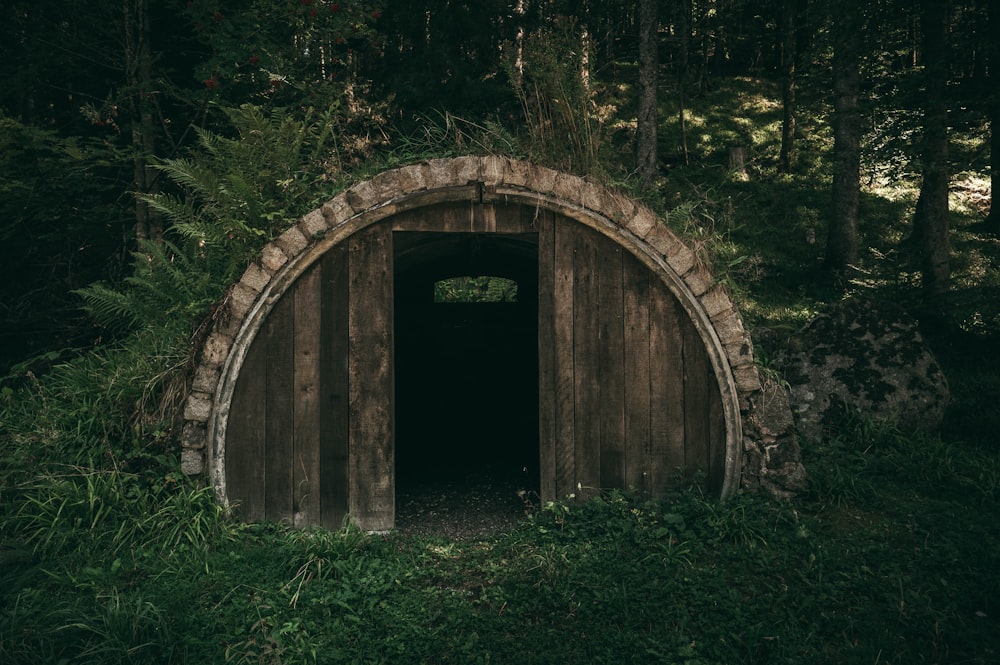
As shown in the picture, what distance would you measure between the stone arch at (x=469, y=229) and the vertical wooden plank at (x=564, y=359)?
0.24 meters

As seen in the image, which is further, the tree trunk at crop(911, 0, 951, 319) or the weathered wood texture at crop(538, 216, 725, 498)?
the tree trunk at crop(911, 0, 951, 319)

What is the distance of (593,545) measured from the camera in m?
4.91

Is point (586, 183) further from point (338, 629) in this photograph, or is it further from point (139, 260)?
point (139, 260)

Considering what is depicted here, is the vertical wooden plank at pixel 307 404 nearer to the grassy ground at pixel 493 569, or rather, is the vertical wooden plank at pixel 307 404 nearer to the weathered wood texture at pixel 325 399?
the weathered wood texture at pixel 325 399

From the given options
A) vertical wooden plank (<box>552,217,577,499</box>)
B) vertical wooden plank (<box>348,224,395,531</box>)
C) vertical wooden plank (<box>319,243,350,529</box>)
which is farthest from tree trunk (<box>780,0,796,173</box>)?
vertical wooden plank (<box>319,243,350,529</box>)

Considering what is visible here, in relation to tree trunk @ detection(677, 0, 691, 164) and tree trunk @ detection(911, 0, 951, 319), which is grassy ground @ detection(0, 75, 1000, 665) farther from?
tree trunk @ detection(677, 0, 691, 164)

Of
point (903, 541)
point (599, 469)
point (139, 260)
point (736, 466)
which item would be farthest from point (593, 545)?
point (139, 260)

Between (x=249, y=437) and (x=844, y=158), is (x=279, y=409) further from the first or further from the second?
(x=844, y=158)

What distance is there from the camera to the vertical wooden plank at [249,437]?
517 centimetres

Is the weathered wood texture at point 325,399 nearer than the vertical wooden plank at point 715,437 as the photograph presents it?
Yes

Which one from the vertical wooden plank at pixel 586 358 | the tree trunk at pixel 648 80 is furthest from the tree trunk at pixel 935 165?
the vertical wooden plank at pixel 586 358

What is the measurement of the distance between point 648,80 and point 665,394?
819 cm

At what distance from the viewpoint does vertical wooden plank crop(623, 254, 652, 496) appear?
5465mm

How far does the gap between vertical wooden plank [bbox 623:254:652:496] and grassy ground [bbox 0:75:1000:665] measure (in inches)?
9.7
